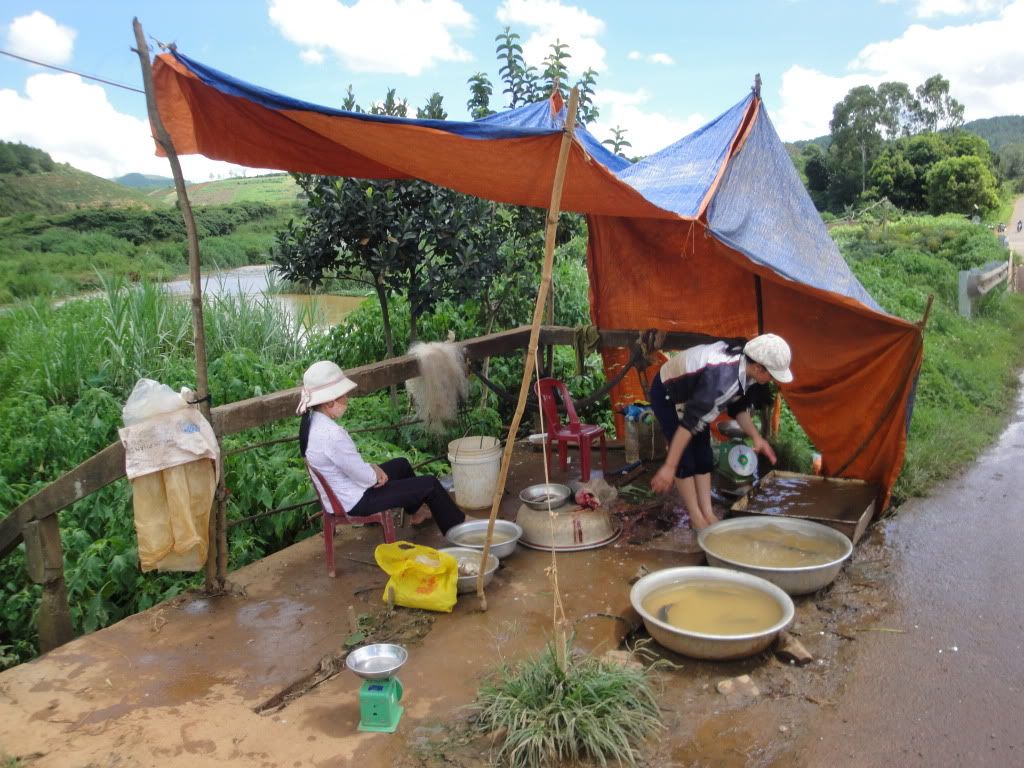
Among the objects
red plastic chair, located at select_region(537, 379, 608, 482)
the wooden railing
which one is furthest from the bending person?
the wooden railing

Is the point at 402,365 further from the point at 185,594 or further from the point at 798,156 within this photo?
the point at 798,156

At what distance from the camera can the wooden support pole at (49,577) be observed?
348cm

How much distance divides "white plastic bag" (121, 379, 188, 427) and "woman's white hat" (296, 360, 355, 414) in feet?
1.93

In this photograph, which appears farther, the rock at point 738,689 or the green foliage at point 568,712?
the rock at point 738,689

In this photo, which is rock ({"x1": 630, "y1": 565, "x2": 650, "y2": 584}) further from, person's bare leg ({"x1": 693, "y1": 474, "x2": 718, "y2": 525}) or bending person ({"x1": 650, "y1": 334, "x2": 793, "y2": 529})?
person's bare leg ({"x1": 693, "y1": 474, "x2": 718, "y2": 525})

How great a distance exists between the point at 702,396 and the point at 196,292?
2.54 m

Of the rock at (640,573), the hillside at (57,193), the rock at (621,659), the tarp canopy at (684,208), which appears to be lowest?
the rock at (640,573)

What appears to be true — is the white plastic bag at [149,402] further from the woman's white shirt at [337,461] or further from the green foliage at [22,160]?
the green foliage at [22,160]

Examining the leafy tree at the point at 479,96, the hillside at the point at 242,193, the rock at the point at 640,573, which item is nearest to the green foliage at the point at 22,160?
the hillside at the point at 242,193

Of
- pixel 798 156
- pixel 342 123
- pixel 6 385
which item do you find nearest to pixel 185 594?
pixel 342 123

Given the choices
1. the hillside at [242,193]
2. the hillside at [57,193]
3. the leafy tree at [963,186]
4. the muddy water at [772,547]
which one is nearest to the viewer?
the muddy water at [772,547]

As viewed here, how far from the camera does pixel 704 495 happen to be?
14.2ft

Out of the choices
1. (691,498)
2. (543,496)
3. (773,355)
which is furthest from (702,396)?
(543,496)

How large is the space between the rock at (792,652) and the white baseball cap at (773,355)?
48.9 inches
